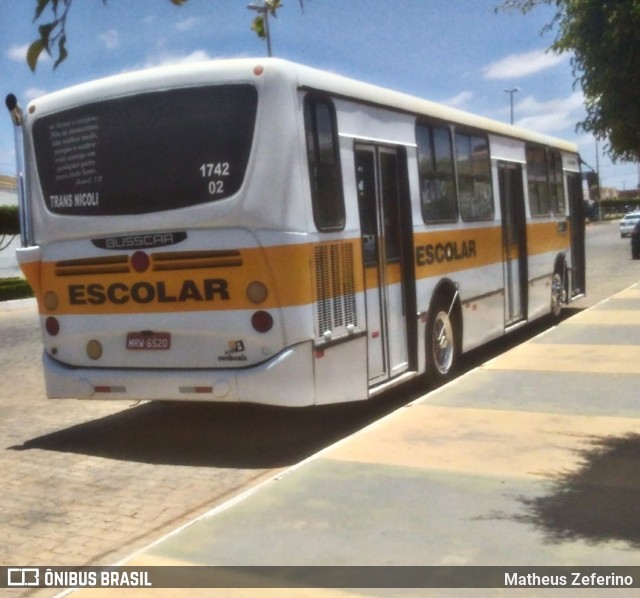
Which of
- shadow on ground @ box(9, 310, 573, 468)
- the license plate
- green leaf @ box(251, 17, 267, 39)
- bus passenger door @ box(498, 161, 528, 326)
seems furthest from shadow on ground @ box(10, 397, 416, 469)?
green leaf @ box(251, 17, 267, 39)

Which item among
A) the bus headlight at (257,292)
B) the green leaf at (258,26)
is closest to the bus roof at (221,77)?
the bus headlight at (257,292)

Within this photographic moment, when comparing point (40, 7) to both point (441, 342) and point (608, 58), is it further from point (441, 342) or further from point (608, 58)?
point (441, 342)

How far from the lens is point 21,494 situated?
6.82 m

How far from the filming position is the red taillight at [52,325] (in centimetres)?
854

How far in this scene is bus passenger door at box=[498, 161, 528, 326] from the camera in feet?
42.6

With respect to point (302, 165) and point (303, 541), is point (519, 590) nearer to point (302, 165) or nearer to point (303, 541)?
point (303, 541)

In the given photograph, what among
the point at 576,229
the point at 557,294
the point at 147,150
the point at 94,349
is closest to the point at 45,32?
the point at 147,150

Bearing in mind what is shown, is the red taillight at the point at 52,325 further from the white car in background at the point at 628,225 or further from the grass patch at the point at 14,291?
the white car in background at the point at 628,225

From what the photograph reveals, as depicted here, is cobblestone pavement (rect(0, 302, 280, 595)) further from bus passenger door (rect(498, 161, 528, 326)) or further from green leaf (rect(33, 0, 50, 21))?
bus passenger door (rect(498, 161, 528, 326))

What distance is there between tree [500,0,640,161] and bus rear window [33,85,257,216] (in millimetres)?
2810

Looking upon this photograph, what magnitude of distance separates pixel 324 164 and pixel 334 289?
3.39 ft

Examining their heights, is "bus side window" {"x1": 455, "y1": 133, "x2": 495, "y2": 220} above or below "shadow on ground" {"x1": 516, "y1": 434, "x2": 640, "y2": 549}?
above

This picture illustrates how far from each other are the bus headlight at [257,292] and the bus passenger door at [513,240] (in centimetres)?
602

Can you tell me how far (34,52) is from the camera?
3.12 metres
